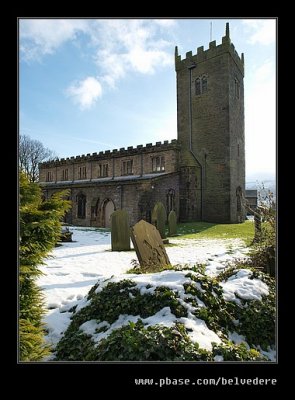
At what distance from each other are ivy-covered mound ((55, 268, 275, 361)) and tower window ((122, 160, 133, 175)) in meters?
18.2

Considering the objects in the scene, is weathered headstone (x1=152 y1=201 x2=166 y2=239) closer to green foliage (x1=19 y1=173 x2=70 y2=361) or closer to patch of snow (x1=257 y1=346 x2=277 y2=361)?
patch of snow (x1=257 y1=346 x2=277 y2=361)

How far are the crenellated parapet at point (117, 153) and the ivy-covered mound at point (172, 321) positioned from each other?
55.2 feet

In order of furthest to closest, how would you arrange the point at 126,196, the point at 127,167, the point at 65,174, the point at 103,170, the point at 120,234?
the point at 65,174 → the point at 103,170 → the point at 127,167 → the point at 126,196 → the point at 120,234

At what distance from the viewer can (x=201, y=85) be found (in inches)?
789

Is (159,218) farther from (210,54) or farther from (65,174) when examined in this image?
(65,174)

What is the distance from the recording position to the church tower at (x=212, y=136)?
18.3 m

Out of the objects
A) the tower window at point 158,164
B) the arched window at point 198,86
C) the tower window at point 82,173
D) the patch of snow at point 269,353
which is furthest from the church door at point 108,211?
the patch of snow at point 269,353

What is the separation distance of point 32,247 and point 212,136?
1895 centimetres

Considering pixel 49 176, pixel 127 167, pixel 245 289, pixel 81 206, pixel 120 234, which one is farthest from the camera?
pixel 49 176

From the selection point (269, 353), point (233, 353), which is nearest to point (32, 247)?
point (233, 353)

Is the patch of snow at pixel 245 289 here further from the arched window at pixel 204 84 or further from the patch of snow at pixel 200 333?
the arched window at pixel 204 84
